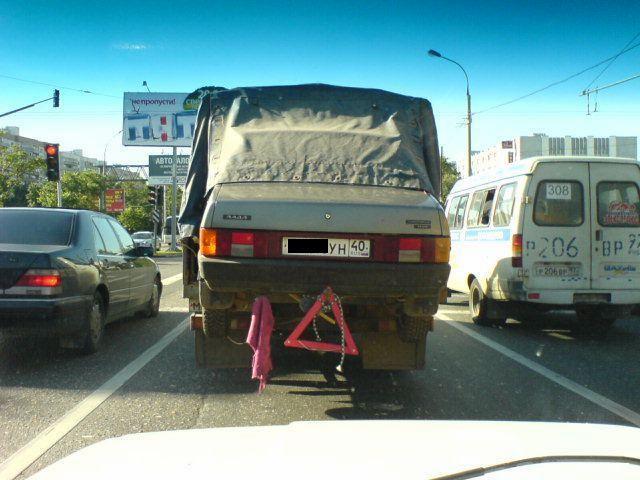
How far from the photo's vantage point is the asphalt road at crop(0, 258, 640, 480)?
4.57 metres

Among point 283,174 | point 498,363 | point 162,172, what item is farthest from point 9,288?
point 162,172

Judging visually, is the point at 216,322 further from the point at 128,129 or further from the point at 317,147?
the point at 128,129

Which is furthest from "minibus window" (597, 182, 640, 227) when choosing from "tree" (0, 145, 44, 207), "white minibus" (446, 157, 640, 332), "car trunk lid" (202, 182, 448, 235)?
"tree" (0, 145, 44, 207)

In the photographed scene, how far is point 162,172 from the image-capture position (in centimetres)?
4469

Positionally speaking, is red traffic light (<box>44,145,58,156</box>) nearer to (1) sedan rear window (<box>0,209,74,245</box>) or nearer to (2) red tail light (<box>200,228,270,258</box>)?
(1) sedan rear window (<box>0,209,74,245</box>)

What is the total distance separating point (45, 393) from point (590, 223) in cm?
670

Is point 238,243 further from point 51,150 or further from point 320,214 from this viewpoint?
point 51,150

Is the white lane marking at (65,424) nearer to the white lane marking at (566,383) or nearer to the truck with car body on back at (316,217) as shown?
the truck with car body on back at (316,217)

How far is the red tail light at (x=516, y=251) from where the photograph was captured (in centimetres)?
837

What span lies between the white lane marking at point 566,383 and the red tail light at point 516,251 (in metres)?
1.05

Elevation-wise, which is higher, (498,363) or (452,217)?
(452,217)

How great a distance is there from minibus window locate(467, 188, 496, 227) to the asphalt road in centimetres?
231

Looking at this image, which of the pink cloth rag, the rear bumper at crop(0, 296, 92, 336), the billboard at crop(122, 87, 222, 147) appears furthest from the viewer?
the billboard at crop(122, 87, 222, 147)

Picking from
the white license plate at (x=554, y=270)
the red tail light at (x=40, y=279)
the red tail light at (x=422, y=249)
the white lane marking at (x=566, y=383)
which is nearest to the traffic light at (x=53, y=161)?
the red tail light at (x=40, y=279)
